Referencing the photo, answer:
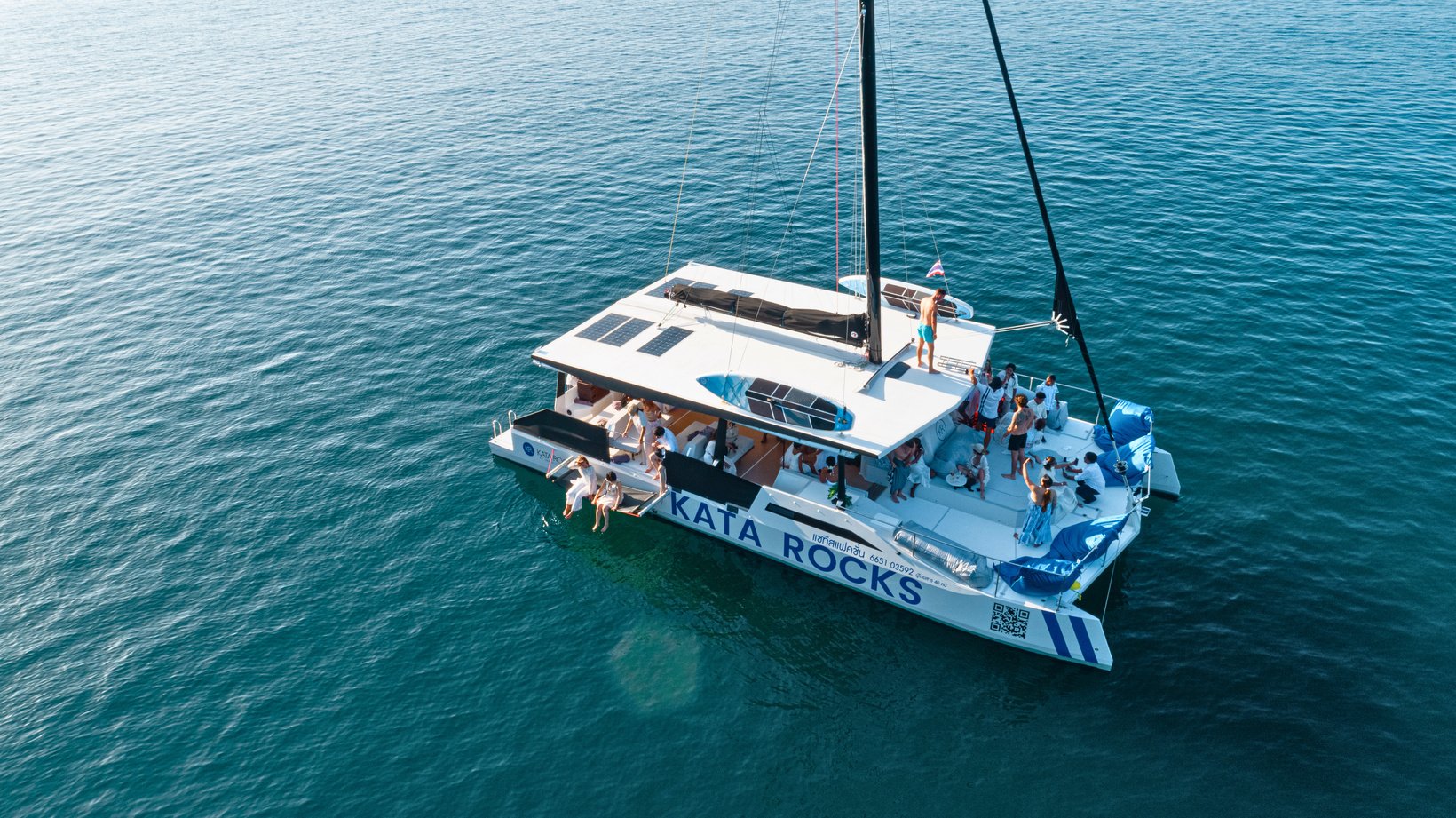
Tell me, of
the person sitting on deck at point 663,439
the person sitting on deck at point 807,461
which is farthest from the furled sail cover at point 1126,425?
the person sitting on deck at point 663,439

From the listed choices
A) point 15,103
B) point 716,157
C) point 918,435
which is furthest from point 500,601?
point 15,103

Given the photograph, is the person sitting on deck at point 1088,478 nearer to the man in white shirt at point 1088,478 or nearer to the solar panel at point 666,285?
the man in white shirt at point 1088,478

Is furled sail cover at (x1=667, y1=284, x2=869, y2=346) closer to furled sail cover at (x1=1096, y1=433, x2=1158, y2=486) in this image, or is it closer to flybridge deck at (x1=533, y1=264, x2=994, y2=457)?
flybridge deck at (x1=533, y1=264, x2=994, y2=457)

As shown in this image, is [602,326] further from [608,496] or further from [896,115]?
[896,115]

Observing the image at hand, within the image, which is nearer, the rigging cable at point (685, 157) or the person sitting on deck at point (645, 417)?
the person sitting on deck at point (645, 417)

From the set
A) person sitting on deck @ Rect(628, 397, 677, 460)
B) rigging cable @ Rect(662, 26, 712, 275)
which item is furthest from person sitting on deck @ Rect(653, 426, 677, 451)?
rigging cable @ Rect(662, 26, 712, 275)

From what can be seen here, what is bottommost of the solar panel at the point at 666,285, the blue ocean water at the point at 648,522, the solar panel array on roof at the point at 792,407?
the blue ocean water at the point at 648,522

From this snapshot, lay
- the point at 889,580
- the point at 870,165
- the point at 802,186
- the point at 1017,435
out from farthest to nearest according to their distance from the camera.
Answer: the point at 802,186 → the point at 1017,435 → the point at 889,580 → the point at 870,165

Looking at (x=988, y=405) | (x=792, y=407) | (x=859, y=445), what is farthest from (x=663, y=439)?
(x=988, y=405)
